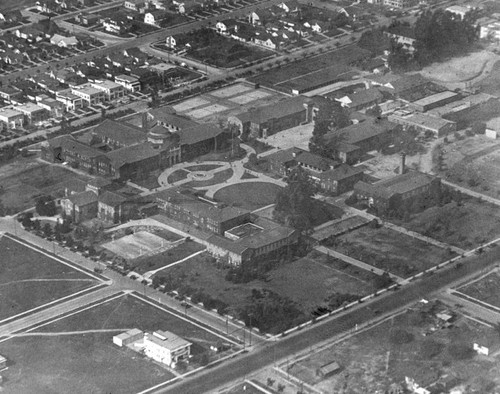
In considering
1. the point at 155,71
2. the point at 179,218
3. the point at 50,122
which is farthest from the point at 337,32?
the point at 179,218

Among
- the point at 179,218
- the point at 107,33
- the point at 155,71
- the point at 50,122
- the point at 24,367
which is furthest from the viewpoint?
the point at 107,33

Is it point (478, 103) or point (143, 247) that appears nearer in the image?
point (143, 247)

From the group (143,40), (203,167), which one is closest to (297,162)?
(203,167)

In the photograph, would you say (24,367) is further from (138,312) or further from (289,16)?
(289,16)

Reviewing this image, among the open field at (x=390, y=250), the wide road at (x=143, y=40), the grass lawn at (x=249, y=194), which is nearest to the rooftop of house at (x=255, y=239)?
the open field at (x=390, y=250)

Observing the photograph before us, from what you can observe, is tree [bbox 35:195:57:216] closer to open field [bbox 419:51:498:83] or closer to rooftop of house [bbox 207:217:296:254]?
rooftop of house [bbox 207:217:296:254]

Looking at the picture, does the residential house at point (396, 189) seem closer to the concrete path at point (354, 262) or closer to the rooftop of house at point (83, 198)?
the concrete path at point (354, 262)

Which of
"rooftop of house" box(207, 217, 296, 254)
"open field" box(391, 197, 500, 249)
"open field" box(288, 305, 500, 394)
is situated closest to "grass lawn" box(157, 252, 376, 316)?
"rooftop of house" box(207, 217, 296, 254)

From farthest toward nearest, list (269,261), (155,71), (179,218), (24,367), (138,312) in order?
(155,71) < (179,218) < (269,261) < (138,312) < (24,367)
